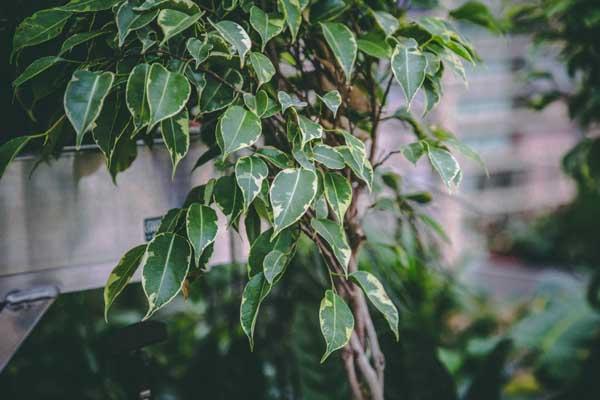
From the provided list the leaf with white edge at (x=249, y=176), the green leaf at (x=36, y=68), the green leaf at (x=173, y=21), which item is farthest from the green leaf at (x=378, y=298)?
the green leaf at (x=36, y=68)

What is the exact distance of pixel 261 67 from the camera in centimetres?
72

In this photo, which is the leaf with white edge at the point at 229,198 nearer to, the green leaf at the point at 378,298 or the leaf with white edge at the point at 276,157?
the leaf with white edge at the point at 276,157

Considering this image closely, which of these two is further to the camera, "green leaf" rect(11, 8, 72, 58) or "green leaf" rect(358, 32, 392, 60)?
"green leaf" rect(358, 32, 392, 60)

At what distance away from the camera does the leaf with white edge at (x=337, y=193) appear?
0.74 m

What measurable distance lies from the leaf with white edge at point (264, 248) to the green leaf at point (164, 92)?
25 centimetres

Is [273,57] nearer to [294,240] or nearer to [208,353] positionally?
[294,240]

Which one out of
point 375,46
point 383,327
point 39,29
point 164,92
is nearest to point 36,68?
point 39,29

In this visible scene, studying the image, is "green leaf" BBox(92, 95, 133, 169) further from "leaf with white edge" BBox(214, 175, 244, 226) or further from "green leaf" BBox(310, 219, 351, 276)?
"green leaf" BBox(310, 219, 351, 276)

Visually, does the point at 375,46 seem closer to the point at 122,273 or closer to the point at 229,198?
the point at 229,198

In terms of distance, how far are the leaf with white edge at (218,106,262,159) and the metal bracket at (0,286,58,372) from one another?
1.58ft

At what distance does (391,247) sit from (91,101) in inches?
27.6

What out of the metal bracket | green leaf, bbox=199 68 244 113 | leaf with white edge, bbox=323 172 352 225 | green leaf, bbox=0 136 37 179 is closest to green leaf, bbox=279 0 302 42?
green leaf, bbox=199 68 244 113

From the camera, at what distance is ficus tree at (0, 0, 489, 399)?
66 centimetres

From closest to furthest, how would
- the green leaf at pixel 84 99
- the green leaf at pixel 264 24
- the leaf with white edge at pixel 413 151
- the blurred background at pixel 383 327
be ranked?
the green leaf at pixel 84 99 < the green leaf at pixel 264 24 < the leaf with white edge at pixel 413 151 < the blurred background at pixel 383 327
